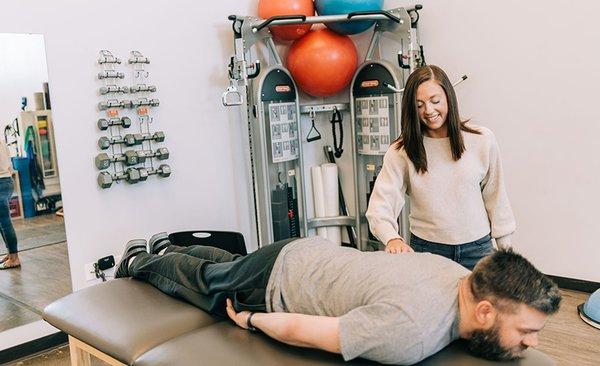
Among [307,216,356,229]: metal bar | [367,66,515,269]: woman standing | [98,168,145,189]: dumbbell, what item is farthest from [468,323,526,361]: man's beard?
[307,216,356,229]: metal bar

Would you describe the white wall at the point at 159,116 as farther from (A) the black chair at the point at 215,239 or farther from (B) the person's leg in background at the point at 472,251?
(B) the person's leg in background at the point at 472,251

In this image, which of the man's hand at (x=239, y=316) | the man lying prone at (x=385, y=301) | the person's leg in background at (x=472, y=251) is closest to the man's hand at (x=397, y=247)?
the man lying prone at (x=385, y=301)

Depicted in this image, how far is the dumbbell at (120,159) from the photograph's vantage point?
2936 millimetres

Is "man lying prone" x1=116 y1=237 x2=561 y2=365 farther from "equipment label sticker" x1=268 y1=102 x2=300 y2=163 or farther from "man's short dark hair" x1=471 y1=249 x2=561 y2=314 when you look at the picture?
"equipment label sticker" x1=268 y1=102 x2=300 y2=163

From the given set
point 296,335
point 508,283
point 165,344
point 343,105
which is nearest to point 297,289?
point 296,335

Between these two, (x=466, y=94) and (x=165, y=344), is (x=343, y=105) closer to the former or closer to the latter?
(x=466, y=94)

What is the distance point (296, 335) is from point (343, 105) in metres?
2.62

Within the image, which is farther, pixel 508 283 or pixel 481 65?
pixel 481 65

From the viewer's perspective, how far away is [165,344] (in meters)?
1.57

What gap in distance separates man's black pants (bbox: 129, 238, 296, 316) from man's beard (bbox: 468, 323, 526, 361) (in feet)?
1.98

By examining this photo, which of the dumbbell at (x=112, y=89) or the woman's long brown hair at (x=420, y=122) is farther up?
the dumbbell at (x=112, y=89)

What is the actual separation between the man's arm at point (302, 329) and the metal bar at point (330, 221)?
2.28m

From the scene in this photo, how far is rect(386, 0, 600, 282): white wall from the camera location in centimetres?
303

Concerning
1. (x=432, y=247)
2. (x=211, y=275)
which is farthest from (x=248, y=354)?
(x=432, y=247)
